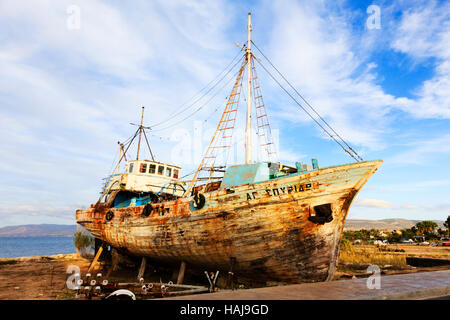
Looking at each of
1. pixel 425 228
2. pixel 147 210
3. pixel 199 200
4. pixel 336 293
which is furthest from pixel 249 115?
pixel 425 228

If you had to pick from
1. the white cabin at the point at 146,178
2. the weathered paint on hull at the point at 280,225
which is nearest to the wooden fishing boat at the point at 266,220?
the weathered paint on hull at the point at 280,225

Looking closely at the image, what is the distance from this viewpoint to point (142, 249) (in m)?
16.5

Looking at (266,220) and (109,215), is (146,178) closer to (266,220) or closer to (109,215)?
(109,215)

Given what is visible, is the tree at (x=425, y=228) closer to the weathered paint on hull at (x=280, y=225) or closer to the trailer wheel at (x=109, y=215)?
the weathered paint on hull at (x=280, y=225)

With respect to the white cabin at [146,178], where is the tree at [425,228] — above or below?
below

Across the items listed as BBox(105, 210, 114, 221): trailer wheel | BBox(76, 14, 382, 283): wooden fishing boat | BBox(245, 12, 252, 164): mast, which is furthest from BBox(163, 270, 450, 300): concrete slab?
BBox(105, 210, 114, 221): trailer wheel

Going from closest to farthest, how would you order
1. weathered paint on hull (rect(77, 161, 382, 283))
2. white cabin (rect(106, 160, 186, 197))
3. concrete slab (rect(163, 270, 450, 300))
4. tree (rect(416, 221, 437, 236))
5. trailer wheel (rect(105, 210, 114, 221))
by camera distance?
concrete slab (rect(163, 270, 450, 300)) → weathered paint on hull (rect(77, 161, 382, 283)) → trailer wheel (rect(105, 210, 114, 221)) → white cabin (rect(106, 160, 186, 197)) → tree (rect(416, 221, 437, 236))

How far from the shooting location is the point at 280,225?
1100 cm

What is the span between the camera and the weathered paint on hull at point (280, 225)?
10789 millimetres

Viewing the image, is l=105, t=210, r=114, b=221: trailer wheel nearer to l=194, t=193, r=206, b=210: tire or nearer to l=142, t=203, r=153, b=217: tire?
l=142, t=203, r=153, b=217: tire

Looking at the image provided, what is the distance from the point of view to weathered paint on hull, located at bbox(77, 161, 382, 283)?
10.8m
